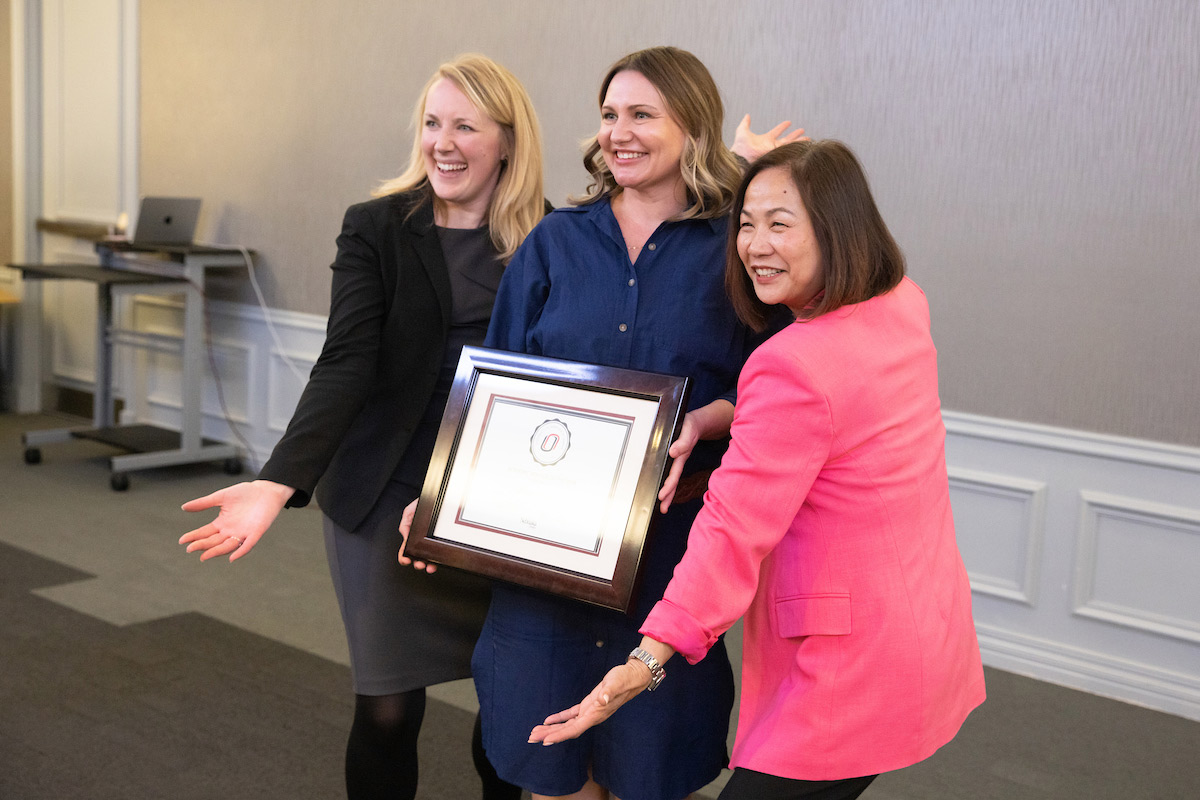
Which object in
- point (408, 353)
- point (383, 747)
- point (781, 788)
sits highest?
point (408, 353)

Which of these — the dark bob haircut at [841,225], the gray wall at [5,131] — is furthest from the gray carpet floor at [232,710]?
the gray wall at [5,131]

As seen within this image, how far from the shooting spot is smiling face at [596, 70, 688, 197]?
1453 mm

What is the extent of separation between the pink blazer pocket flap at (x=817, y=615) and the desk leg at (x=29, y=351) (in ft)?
20.0

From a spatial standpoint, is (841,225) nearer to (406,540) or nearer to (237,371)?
(406,540)

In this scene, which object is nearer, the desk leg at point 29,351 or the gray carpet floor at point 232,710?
the gray carpet floor at point 232,710

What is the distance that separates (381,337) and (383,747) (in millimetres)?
664

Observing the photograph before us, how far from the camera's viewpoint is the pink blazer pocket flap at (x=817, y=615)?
3.88ft

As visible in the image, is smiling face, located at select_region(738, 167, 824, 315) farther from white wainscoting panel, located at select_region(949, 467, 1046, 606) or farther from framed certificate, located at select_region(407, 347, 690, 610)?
white wainscoting panel, located at select_region(949, 467, 1046, 606)

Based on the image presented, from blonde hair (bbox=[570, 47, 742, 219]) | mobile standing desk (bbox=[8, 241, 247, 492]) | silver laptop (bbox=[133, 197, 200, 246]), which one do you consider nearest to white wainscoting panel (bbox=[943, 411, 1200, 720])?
blonde hair (bbox=[570, 47, 742, 219])

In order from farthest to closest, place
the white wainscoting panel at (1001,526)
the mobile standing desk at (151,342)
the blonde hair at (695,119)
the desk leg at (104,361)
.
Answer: the desk leg at (104,361)
the mobile standing desk at (151,342)
the white wainscoting panel at (1001,526)
the blonde hair at (695,119)

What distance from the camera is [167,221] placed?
4984mm

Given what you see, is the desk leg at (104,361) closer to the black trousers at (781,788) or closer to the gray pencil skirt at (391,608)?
the gray pencil skirt at (391,608)

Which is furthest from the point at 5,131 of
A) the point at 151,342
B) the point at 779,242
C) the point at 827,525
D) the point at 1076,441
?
the point at 827,525

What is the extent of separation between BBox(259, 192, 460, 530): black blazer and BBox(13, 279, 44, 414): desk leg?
5255mm
